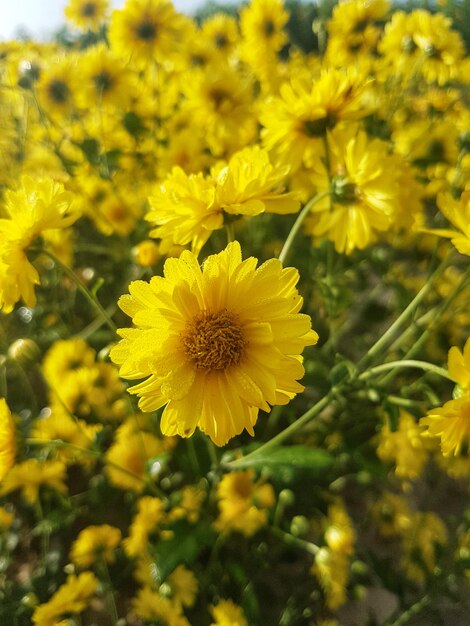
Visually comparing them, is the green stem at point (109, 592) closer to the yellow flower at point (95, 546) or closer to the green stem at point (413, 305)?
the yellow flower at point (95, 546)

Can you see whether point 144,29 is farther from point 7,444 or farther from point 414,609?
point 414,609

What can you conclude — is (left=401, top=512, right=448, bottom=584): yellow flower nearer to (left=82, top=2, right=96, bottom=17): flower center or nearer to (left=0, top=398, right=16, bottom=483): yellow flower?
(left=0, top=398, right=16, bottom=483): yellow flower

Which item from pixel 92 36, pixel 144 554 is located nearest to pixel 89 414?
pixel 144 554

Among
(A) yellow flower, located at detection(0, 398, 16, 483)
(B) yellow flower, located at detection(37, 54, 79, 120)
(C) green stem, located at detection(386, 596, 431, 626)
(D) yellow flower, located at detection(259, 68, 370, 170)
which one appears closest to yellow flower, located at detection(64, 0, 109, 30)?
(B) yellow flower, located at detection(37, 54, 79, 120)

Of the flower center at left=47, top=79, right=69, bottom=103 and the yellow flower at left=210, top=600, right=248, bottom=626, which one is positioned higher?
the flower center at left=47, top=79, right=69, bottom=103

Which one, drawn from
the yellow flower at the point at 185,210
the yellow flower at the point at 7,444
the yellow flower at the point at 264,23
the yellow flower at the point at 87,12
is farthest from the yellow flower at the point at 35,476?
the yellow flower at the point at 87,12

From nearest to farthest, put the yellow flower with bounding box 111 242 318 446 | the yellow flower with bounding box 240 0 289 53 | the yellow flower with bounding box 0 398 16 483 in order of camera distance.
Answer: the yellow flower with bounding box 111 242 318 446, the yellow flower with bounding box 0 398 16 483, the yellow flower with bounding box 240 0 289 53

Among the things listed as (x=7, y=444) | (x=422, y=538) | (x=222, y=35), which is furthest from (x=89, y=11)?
(x=422, y=538)
